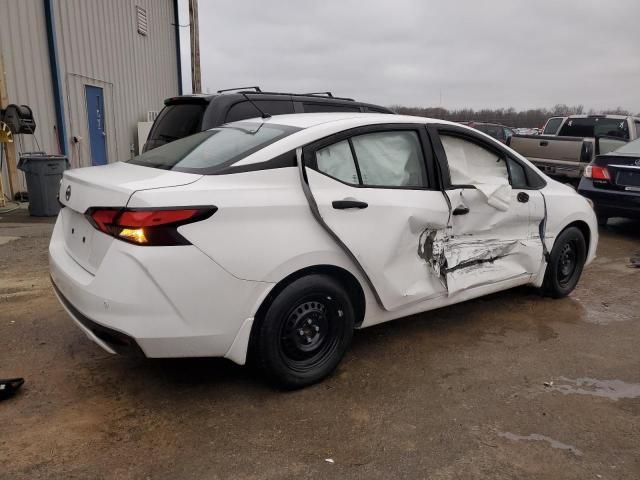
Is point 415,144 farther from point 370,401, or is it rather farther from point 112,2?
point 112,2

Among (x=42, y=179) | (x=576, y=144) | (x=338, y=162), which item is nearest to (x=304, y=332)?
(x=338, y=162)

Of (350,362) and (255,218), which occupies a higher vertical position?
(255,218)

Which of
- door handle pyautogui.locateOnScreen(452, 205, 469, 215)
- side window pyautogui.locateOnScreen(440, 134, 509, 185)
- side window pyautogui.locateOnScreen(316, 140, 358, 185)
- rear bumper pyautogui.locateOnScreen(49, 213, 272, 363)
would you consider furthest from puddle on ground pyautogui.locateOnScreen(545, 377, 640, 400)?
rear bumper pyautogui.locateOnScreen(49, 213, 272, 363)

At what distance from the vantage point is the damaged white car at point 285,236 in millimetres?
2531

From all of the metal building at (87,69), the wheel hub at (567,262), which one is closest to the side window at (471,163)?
the wheel hub at (567,262)

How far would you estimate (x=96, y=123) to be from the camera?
12.2 meters

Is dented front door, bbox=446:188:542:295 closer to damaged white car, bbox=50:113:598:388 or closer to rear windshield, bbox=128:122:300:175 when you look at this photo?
damaged white car, bbox=50:113:598:388

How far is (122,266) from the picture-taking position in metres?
2.51

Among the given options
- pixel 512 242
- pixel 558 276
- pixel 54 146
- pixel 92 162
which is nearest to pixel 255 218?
pixel 512 242

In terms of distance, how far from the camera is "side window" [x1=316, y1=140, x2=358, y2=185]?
3.12 m

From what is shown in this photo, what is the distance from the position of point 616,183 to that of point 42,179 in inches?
333

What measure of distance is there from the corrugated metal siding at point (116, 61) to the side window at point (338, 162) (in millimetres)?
9369

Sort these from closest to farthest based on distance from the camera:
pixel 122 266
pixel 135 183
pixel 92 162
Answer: pixel 122 266
pixel 135 183
pixel 92 162

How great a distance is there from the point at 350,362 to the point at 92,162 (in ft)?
34.3
